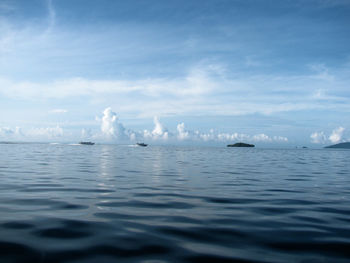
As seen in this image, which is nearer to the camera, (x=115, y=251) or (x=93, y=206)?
(x=115, y=251)

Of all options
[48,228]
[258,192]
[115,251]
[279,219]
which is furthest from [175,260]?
[258,192]

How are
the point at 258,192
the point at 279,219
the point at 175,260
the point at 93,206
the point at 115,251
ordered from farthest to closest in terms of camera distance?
the point at 258,192 → the point at 93,206 → the point at 279,219 → the point at 115,251 → the point at 175,260

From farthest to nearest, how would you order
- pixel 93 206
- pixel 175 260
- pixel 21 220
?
pixel 93 206
pixel 21 220
pixel 175 260

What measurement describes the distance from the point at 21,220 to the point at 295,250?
7.98 metres

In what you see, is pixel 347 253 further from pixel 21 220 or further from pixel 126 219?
pixel 21 220

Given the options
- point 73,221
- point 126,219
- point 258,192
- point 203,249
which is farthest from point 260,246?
point 258,192

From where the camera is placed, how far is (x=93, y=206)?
35.1 ft

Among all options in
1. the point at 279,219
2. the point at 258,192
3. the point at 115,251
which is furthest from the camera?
the point at 258,192

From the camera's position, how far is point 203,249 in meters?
6.37

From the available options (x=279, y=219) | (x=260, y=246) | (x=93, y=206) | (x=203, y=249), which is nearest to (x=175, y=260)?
(x=203, y=249)

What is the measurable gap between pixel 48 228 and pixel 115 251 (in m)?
2.71

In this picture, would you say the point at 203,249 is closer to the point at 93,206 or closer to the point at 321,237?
the point at 321,237

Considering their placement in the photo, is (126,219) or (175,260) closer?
(175,260)

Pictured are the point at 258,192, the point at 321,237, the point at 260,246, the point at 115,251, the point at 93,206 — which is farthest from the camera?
the point at 258,192
